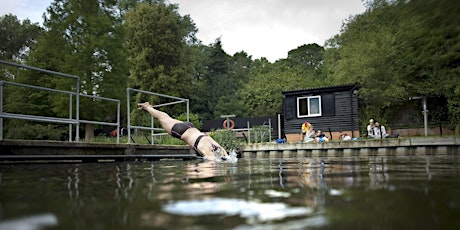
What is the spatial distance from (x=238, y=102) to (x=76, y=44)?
1870cm

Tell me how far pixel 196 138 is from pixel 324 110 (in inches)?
573

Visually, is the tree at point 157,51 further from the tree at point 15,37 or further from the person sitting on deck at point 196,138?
the person sitting on deck at point 196,138

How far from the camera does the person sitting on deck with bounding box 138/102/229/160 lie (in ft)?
18.2

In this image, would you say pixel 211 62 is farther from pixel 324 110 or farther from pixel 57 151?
pixel 57 151

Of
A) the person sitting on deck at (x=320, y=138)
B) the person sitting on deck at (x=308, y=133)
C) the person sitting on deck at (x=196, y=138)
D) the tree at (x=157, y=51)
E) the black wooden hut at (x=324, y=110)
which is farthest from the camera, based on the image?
the tree at (x=157, y=51)

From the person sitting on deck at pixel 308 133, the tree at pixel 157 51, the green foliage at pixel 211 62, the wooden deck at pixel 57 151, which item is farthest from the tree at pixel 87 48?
the tree at pixel 157 51

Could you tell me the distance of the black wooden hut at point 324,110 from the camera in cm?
1902

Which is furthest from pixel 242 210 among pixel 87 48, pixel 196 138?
pixel 87 48

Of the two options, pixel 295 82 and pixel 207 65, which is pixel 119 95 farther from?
pixel 207 65

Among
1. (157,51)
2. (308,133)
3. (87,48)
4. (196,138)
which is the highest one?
(157,51)

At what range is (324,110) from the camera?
63.3 feet

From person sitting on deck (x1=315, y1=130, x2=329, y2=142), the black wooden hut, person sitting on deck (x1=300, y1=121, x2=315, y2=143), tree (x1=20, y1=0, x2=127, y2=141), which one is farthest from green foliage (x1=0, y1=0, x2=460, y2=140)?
person sitting on deck (x1=300, y1=121, x2=315, y2=143)

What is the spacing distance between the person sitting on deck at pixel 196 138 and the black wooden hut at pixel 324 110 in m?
13.4

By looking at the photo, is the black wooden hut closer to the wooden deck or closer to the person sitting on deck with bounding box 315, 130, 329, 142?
the person sitting on deck with bounding box 315, 130, 329, 142
